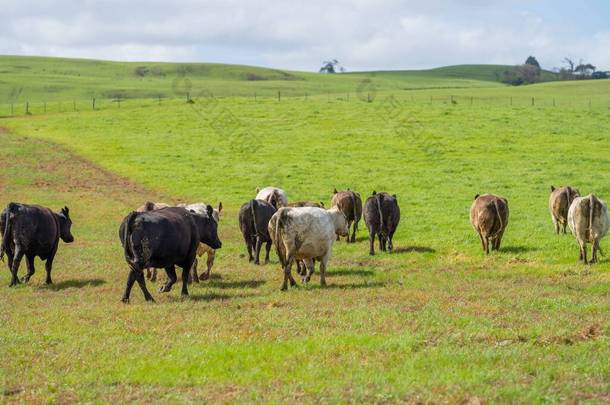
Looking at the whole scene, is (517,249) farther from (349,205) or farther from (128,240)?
(128,240)

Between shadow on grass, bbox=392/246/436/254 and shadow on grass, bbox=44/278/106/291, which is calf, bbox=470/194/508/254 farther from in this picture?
shadow on grass, bbox=44/278/106/291

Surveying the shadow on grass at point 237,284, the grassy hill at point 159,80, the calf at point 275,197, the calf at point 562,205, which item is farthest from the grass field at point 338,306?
the grassy hill at point 159,80

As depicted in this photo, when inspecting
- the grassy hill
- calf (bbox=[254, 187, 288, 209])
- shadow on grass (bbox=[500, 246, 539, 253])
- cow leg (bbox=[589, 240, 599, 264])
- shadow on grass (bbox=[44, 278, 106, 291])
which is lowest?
shadow on grass (bbox=[44, 278, 106, 291])

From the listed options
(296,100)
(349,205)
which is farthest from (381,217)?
(296,100)

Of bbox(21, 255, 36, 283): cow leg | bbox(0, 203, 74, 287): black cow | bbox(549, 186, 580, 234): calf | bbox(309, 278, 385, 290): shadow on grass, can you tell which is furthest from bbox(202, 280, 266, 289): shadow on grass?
bbox(549, 186, 580, 234): calf

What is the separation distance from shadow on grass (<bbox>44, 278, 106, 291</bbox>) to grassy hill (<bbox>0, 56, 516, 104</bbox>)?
9118cm

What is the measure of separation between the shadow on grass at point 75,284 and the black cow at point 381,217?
7.63 meters

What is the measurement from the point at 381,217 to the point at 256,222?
12.0 feet

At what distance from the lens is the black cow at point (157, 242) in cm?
1478

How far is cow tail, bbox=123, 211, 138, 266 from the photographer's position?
14.7 meters

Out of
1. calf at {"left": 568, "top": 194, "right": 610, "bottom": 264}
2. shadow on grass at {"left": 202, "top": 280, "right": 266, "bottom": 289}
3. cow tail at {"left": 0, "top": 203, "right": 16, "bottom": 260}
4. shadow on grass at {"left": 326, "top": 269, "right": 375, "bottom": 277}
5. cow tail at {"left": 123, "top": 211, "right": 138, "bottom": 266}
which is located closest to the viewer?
cow tail at {"left": 123, "top": 211, "right": 138, "bottom": 266}

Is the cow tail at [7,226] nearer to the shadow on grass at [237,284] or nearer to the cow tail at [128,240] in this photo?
the cow tail at [128,240]

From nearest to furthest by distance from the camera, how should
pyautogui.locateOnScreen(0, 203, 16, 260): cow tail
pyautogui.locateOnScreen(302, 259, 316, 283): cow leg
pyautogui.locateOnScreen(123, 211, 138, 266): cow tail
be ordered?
pyautogui.locateOnScreen(123, 211, 138, 266): cow tail
pyautogui.locateOnScreen(302, 259, 316, 283): cow leg
pyautogui.locateOnScreen(0, 203, 16, 260): cow tail

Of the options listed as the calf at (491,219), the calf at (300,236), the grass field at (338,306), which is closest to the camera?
the grass field at (338,306)
